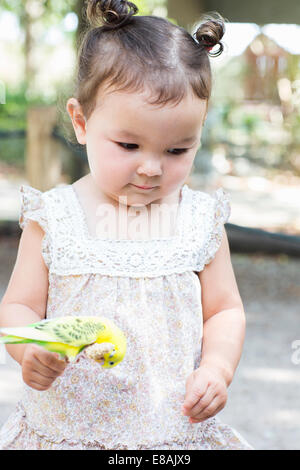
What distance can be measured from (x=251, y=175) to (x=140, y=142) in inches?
269

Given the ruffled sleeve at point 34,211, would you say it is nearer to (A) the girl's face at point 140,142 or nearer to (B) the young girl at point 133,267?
(B) the young girl at point 133,267

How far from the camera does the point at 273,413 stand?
2.75m

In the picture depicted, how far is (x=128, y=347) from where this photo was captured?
119 cm

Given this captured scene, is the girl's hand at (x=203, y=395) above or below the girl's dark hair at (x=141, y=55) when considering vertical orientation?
below

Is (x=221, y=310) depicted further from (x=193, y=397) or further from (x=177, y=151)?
(x=177, y=151)

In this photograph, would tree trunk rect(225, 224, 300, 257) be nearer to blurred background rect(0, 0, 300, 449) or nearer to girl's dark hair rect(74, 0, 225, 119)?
blurred background rect(0, 0, 300, 449)

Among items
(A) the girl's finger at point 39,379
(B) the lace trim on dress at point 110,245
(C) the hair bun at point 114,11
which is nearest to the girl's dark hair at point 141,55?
(C) the hair bun at point 114,11

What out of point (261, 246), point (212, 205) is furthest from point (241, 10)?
point (212, 205)

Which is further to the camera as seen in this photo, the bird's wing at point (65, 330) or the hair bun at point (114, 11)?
the hair bun at point (114, 11)

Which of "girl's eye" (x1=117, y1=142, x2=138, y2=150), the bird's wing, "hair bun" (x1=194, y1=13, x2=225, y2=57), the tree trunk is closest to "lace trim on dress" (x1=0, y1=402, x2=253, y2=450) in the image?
the bird's wing

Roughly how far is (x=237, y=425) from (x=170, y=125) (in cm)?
181

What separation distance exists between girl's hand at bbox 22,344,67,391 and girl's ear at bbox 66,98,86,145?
426 mm

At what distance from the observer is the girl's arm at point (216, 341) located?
3.73 ft
